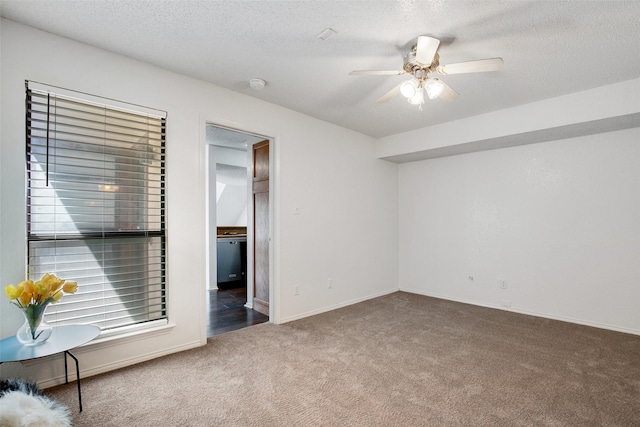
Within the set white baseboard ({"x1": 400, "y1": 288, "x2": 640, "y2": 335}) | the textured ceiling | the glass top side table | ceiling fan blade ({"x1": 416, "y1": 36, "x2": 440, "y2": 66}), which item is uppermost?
the textured ceiling

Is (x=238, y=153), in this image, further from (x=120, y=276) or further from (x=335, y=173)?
(x=120, y=276)

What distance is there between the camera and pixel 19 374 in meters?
2.05

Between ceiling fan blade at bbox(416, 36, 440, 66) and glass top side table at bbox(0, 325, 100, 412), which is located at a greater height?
ceiling fan blade at bbox(416, 36, 440, 66)

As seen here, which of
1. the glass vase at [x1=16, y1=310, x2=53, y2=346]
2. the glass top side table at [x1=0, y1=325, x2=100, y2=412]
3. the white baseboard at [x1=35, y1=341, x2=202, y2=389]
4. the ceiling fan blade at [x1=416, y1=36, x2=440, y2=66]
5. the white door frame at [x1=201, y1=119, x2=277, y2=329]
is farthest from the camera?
the white door frame at [x1=201, y1=119, x2=277, y2=329]

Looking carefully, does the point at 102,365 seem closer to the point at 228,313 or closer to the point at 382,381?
the point at 228,313

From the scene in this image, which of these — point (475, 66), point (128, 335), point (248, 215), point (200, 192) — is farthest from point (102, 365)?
point (475, 66)

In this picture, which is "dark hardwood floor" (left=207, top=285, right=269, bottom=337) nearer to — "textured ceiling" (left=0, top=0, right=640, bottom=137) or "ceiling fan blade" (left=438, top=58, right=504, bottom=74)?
"textured ceiling" (left=0, top=0, right=640, bottom=137)

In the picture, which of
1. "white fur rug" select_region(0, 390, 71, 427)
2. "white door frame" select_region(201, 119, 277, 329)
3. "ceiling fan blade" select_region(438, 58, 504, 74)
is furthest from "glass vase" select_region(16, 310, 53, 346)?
"ceiling fan blade" select_region(438, 58, 504, 74)

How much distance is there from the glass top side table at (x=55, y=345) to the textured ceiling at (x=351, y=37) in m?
2.11

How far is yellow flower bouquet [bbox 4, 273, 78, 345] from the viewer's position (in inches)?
71.4

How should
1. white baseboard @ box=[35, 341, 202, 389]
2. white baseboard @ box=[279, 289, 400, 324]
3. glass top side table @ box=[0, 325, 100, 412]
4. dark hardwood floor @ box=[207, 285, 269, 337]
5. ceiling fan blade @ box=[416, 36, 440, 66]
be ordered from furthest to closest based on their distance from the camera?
white baseboard @ box=[279, 289, 400, 324] < dark hardwood floor @ box=[207, 285, 269, 337] < white baseboard @ box=[35, 341, 202, 389] < ceiling fan blade @ box=[416, 36, 440, 66] < glass top side table @ box=[0, 325, 100, 412]

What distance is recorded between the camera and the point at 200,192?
2.90 m

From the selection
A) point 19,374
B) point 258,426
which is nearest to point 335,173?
point 258,426

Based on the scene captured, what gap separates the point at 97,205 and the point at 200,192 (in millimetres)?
805
